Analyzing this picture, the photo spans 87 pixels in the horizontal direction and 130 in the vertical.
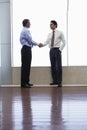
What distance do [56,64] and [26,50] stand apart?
2.38ft

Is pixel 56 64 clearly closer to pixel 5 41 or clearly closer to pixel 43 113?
pixel 5 41

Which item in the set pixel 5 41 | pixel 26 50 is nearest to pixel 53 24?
pixel 26 50

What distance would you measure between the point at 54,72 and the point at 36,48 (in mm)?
712

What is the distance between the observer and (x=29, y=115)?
354cm

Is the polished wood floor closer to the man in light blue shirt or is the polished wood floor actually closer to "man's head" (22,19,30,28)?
the man in light blue shirt

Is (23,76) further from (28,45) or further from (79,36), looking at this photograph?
(79,36)

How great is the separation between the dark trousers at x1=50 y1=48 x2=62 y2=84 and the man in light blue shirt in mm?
403

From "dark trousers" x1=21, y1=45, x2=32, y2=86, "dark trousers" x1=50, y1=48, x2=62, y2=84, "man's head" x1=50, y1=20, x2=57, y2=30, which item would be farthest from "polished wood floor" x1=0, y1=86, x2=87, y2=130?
"man's head" x1=50, y1=20, x2=57, y2=30

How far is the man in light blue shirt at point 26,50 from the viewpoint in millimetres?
6594

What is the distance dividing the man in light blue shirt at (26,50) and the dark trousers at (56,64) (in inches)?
15.9

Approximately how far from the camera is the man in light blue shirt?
21.6 feet

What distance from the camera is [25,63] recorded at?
6699 mm

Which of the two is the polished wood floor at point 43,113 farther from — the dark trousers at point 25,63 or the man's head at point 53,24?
the man's head at point 53,24

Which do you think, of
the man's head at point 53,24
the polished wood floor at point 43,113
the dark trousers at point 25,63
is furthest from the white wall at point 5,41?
the polished wood floor at point 43,113
